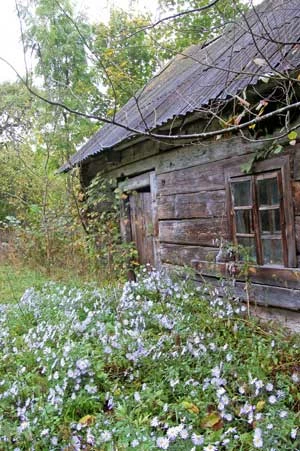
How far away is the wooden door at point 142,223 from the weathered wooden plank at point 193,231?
24.4 inches

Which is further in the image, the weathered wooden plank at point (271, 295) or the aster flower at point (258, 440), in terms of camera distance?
the weathered wooden plank at point (271, 295)

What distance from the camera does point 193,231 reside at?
477cm

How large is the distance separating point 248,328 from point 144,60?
13988 millimetres

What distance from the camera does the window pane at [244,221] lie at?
3912mm

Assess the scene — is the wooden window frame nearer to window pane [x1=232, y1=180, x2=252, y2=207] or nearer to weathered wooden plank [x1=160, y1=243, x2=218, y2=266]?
window pane [x1=232, y1=180, x2=252, y2=207]

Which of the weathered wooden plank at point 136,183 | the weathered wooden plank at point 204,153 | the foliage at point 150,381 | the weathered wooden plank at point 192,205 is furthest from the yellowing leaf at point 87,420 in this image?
the weathered wooden plank at point 136,183

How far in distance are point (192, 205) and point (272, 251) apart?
1.27m

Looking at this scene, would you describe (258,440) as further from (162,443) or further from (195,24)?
(195,24)

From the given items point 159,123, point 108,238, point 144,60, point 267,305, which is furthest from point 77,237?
point 144,60

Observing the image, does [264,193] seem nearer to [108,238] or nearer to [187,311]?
[187,311]

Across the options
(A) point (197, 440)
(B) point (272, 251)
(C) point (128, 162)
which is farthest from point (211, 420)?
(C) point (128, 162)

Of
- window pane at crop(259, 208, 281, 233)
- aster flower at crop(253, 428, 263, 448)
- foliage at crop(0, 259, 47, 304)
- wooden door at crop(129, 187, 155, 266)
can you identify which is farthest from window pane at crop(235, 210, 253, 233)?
foliage at crop(0, 259, 47, 304)

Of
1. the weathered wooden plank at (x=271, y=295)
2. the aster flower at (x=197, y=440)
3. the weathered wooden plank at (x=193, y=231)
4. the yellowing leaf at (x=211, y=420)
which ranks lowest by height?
the yellowing leaf at (x=211, y=420)

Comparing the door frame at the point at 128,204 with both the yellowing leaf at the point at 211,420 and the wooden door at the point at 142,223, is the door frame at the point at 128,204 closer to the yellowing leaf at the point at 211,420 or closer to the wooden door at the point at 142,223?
the wooden door at the point at 142,223
